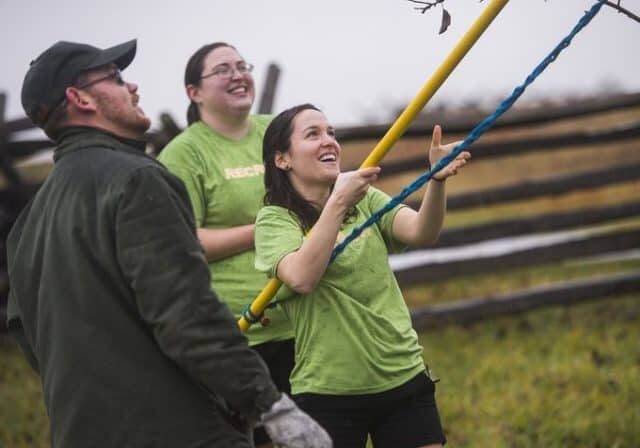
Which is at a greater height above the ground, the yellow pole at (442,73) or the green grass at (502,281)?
the yellow pole at (442,73)

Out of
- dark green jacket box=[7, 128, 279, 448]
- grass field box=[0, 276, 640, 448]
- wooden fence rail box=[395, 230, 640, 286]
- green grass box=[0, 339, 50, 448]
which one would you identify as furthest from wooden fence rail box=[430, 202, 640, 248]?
dark green jacket box=[7, 128, 279, 448]

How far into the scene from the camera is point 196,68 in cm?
373

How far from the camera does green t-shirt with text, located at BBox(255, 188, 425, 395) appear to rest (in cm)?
A: 269

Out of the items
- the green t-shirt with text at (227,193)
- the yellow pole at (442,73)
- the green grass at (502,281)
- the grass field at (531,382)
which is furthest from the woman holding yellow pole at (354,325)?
the green grass at (502,281)

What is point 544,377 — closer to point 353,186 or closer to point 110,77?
point 353,186

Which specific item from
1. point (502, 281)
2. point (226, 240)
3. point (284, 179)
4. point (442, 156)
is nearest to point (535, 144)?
point (502, 281)

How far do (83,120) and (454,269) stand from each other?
5188 millimetres

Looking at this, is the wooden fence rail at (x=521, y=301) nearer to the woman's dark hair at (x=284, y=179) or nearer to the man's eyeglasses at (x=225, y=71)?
the man's eyeglasses at (x=225, y=71)

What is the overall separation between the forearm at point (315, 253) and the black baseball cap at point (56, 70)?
28.7 inches

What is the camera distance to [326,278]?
274 centimetres

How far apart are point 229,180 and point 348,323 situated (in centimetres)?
104

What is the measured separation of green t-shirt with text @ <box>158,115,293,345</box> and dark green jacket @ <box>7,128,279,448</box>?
1.14 metres

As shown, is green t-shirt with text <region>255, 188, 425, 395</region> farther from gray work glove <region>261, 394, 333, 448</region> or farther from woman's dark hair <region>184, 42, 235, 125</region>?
woman's dark hair <region>184, 42, 235, 125</region>

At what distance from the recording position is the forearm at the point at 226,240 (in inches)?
136
